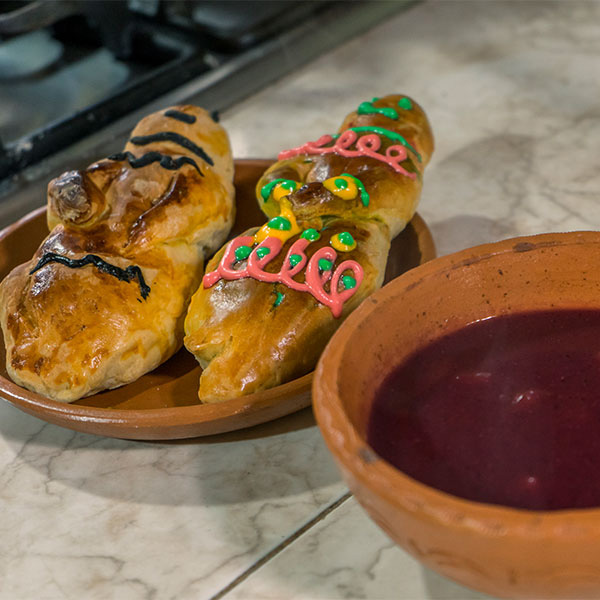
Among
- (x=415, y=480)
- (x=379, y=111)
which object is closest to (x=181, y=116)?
(x=379, y=111)

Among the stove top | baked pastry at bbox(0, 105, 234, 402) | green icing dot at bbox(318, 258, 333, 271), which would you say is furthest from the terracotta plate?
the stove top

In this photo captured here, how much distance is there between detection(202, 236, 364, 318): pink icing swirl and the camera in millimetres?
804

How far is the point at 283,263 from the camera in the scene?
0.83 metres

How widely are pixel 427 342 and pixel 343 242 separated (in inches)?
7.8

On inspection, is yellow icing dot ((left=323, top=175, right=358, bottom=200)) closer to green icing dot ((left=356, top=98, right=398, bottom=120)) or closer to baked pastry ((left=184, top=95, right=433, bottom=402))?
baked pastry ((left=184, top=95, right=433, bottom=402))

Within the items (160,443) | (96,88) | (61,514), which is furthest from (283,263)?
(96,88)

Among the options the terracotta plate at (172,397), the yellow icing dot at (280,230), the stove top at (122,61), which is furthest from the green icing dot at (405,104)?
the stove top at (122,61)

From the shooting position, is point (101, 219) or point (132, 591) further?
point (101, 219)

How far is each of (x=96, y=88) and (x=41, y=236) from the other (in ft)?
2.42

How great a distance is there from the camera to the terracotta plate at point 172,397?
2.42 feet

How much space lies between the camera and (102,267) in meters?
0.87

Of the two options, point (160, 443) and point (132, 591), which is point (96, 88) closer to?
point (160, 443)

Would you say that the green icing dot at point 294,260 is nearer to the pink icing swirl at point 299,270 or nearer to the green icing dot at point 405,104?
the pink icing swirl at point 299,270

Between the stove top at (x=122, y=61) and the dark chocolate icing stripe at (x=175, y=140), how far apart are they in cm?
45
